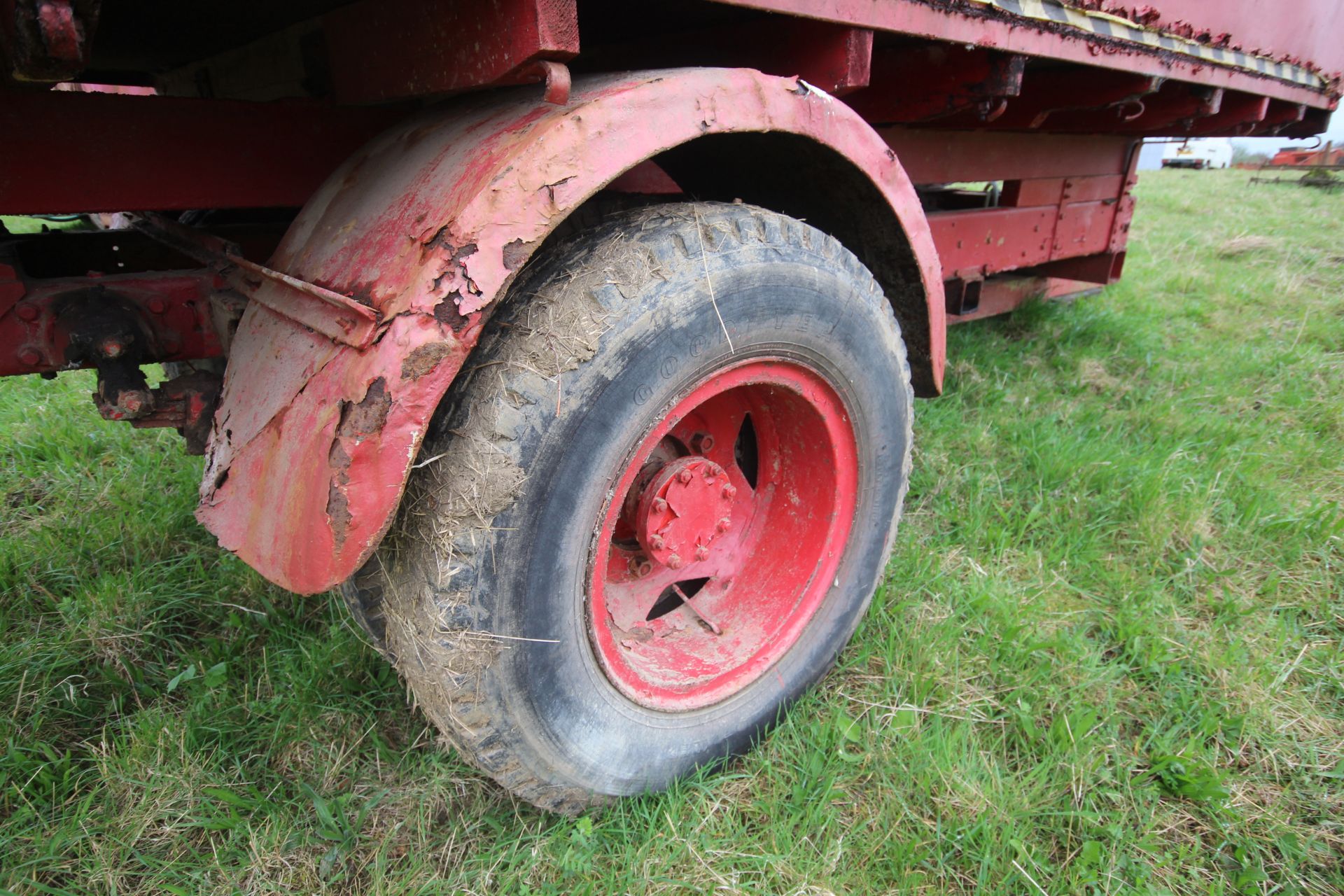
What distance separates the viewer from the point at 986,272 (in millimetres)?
3172

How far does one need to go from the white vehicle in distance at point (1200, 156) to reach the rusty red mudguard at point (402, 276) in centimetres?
2511

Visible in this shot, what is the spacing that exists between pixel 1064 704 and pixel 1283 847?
1.66ft

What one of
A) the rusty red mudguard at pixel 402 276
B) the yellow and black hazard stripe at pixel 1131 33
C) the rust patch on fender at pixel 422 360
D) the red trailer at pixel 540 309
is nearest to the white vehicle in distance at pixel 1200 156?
the yellow and black hazard stripe at pixel 1131 33

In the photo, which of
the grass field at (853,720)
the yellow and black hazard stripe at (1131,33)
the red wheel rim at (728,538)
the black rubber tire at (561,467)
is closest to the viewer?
the black rubber tire at (561,467)

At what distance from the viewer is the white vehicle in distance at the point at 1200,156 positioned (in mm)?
21062

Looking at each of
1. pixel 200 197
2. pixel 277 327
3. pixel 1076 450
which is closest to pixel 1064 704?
pixel 1076 450

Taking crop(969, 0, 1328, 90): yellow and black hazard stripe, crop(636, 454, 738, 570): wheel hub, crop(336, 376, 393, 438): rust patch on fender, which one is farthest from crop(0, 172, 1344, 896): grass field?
crop(969, 0, 1328, 90): yellow and black hazard stripe

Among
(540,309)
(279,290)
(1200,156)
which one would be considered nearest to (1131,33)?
(540,309)

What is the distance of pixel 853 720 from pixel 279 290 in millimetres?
1641

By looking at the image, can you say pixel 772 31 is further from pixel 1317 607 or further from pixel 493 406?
pixel 1317 607

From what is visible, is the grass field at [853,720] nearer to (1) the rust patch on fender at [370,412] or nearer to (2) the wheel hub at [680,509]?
(2) the wheel hub at [680,509]

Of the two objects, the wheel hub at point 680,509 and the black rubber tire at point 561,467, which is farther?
the wheel hub at point 680,509

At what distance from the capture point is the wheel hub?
1.74m

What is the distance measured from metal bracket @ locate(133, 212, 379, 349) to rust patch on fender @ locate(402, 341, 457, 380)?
0.10 metres
